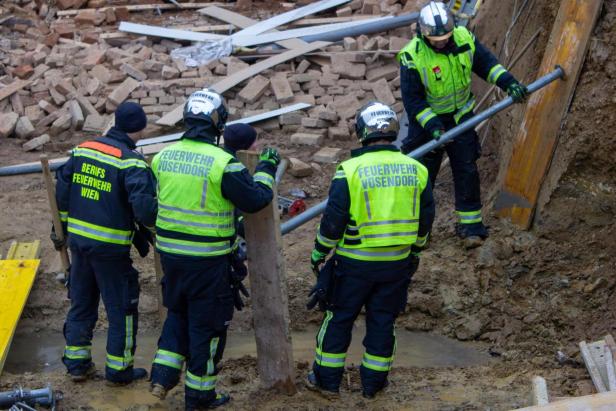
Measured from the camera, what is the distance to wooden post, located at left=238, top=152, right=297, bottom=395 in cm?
643

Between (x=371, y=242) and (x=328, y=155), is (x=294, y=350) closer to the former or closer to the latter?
(x=371, y=242)

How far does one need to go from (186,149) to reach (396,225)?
1517mm

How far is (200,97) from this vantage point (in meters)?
6.28

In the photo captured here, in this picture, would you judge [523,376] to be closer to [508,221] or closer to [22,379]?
[508,221]

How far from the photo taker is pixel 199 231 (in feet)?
20.0

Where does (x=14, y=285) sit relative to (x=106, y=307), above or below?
below

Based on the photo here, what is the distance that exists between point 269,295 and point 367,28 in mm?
8198

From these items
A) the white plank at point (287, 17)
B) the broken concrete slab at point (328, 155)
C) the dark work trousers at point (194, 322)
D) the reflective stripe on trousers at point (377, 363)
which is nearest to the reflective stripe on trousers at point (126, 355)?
the dark work trousers at point (194, 322)

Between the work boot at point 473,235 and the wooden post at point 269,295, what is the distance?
9.14ft

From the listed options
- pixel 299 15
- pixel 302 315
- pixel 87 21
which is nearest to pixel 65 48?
pixel 87 21

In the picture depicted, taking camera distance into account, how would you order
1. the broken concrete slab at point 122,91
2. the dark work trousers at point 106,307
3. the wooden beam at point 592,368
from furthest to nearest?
the broken concrete slab at point 122,91 < the dark work trousers at point 106,307 < the wooden beam at point 592,368

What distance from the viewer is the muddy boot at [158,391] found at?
6.36m

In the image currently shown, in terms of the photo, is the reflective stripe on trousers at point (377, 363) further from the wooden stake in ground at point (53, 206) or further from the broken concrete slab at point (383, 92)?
the broken concrete slab at point (383, 92)

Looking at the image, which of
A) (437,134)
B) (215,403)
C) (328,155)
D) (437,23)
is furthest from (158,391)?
(328,155)
